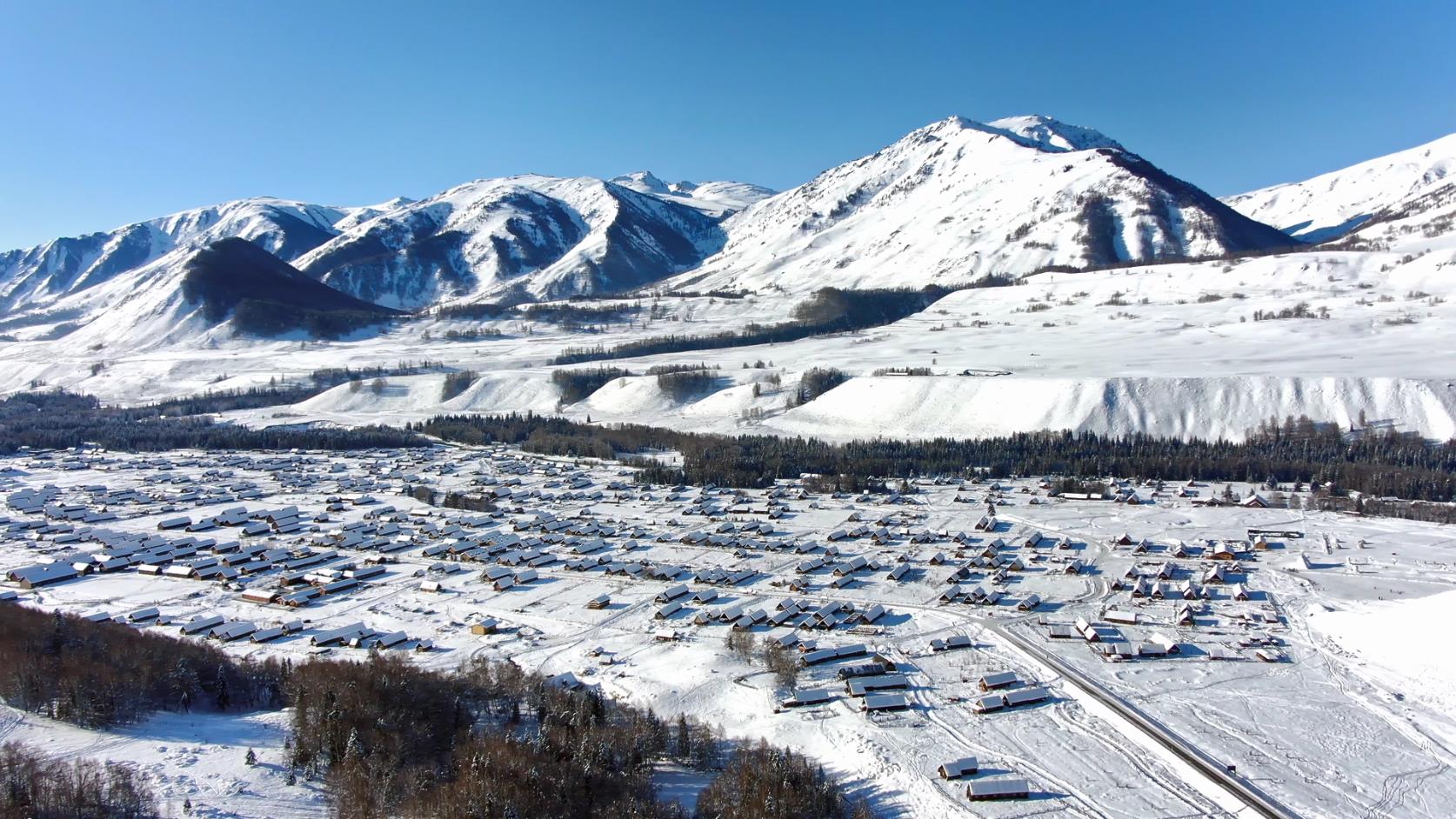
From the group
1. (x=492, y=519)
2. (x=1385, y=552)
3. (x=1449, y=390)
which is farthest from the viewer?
(x=1449, y=390)

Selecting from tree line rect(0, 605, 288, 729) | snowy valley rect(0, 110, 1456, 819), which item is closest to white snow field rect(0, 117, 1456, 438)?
snowy valley rect(0, 110, 1456, 819)

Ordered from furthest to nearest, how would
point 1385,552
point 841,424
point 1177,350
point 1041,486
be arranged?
point 1177,350
point 841,424
point 1041,486
point 1385,552

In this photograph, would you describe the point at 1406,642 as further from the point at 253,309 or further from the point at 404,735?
the point at 253,309

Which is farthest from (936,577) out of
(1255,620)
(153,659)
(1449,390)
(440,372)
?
(440,372)

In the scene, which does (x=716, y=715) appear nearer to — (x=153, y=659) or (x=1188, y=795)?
(x=1188, y=795)

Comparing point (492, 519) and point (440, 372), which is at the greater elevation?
point (440, 372)

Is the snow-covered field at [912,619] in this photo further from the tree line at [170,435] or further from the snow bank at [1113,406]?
the tree line at [170,435]

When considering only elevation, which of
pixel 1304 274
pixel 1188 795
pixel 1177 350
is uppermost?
pixel 1304 274
